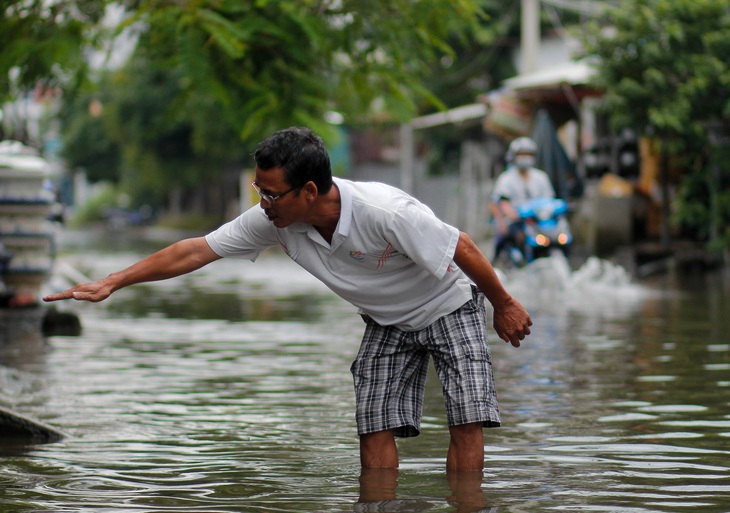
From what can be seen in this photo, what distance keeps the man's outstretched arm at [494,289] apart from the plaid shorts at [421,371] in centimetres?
10

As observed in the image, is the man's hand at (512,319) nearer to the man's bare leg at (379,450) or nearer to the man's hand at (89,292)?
the man's bare leg at (379,450)

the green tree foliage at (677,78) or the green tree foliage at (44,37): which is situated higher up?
the green tree foliage at (677,78)

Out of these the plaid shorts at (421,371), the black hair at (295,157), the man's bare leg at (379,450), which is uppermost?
the black hair at (295,157)

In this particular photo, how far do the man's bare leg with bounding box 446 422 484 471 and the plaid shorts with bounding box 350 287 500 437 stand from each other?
2.1 inches

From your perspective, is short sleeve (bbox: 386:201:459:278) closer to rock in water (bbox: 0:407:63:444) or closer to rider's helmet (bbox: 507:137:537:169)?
rock in water (bbox: 0:407:63:444)

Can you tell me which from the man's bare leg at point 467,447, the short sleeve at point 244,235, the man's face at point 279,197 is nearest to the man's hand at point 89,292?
the short sleeve at point 244,235

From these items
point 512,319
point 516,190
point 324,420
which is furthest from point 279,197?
point 516,190

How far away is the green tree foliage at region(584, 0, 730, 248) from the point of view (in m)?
20.1

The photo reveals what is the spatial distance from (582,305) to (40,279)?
18.7 ft

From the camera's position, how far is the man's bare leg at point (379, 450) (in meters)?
5.41

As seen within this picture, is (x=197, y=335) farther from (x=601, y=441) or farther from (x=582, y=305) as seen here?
(x=601, y=441)

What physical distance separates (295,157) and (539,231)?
1180 centimetres

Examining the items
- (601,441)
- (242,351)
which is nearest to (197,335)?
(242,351)

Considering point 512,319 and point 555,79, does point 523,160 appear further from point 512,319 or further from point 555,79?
point 512,319
